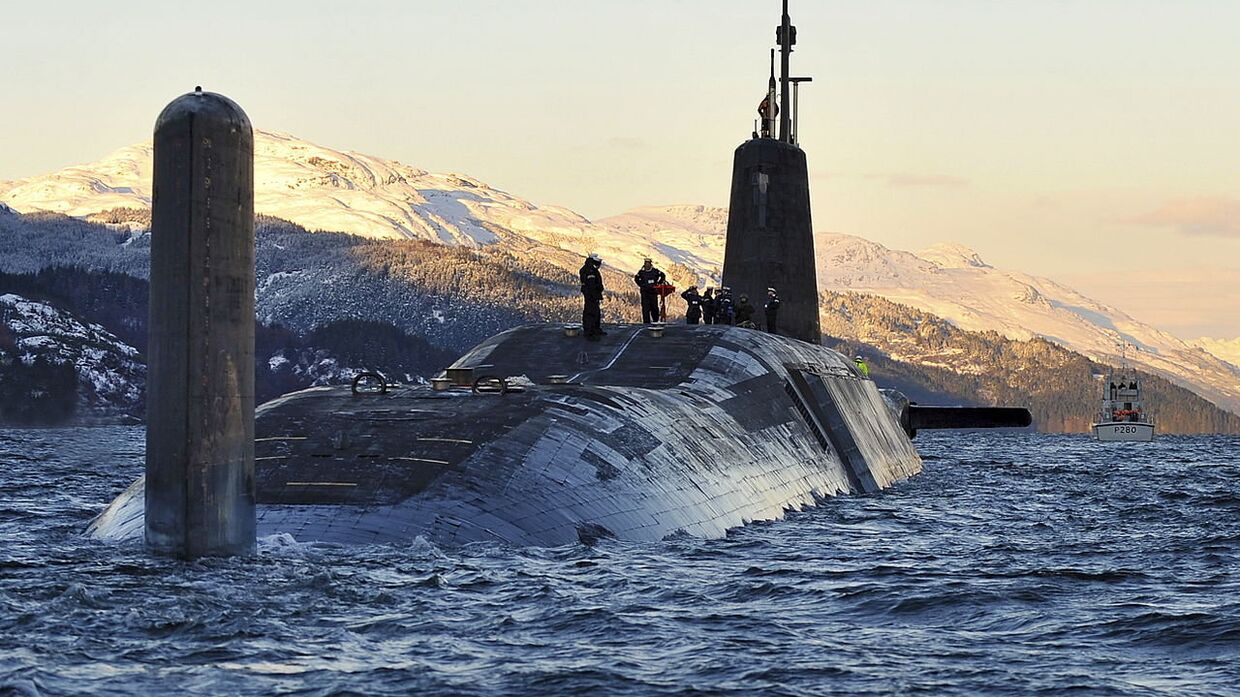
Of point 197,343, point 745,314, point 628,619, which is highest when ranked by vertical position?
point 745,314

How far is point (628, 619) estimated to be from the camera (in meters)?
13.6

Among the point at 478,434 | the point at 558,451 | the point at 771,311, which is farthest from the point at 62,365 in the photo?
the point at 558,451

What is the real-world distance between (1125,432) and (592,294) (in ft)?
381

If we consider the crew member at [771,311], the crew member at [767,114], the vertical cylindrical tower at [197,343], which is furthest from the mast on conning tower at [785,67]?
the vertical cylindrical tower at [197,343]

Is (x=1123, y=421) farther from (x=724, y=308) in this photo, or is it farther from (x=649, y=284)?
(x=649, y=284)

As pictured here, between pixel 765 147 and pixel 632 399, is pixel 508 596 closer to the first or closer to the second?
pixel 632 399

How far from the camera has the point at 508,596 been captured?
46.9 feet

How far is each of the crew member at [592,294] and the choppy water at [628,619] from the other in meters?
7.89

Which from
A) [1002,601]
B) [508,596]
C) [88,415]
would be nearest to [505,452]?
[508,596]

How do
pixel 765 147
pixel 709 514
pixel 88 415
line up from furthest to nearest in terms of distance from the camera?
pixel 88 415 → pixel 765 147 → pixel 709 514

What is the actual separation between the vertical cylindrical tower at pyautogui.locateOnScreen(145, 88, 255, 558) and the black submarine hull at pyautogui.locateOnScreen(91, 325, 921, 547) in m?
2.21

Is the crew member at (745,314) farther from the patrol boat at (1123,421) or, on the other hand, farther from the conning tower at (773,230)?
the patrol boat at (1123,421)

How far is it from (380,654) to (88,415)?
180 m

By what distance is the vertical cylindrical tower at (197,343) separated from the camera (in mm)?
14281
